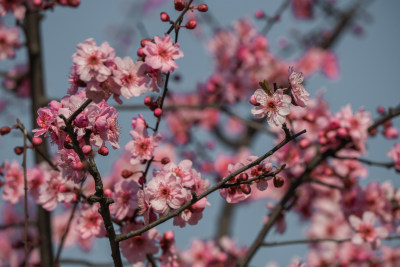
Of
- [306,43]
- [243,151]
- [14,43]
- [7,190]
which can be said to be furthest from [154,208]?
[306,43]

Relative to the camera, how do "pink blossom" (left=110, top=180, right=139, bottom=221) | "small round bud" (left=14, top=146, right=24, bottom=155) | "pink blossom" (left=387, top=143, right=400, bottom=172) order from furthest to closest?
"pink blossom" (left=387, top=143, right=400, bottom=172) → "small round bud" (left=14, top=146, right=24, bottom=155) → "pink blossom" (left=110, top=180, right=139, bottom=221)

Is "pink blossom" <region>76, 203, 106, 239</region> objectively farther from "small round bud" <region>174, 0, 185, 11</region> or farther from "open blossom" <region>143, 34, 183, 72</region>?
"small round bud" <region>174, 0, 185, 11</region>

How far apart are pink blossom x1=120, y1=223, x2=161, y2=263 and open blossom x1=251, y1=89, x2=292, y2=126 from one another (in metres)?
0.79

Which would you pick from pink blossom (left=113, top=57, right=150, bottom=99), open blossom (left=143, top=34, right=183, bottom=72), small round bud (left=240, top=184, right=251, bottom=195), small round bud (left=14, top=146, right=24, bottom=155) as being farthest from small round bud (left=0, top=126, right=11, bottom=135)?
small round bud (left=240, top=184, right=251, bottom=195)

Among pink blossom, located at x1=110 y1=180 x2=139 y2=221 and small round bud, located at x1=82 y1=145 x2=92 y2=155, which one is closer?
small round bud, located at x1=82 y1=145 x2=92 y2=155

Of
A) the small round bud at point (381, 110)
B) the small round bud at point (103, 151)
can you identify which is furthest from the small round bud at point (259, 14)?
the small round bud at point (103, 151)

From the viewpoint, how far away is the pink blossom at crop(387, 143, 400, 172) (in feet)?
8.08

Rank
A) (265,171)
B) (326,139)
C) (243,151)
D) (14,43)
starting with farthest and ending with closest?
(243,151) → (14,43) → (326,139) → (265,171)

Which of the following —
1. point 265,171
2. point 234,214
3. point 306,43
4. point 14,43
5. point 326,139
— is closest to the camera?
point 265,171

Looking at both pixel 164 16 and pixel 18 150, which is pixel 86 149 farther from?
pixel 18 150

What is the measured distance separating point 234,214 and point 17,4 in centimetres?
368

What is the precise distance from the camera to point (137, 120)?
1807 mm

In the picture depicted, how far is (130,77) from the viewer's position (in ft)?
5.20

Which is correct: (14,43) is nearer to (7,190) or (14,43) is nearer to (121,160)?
(7,190)
